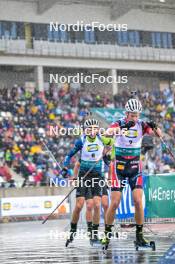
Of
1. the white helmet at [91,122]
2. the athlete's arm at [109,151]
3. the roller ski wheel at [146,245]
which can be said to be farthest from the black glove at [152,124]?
the athlete's arm at [109,151]

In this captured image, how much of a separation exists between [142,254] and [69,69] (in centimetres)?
3595

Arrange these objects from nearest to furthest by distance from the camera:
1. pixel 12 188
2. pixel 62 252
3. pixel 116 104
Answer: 1. pixel 62 252
2. pixel 12 188
3. pixel 116 104

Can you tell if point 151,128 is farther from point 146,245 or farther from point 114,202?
point 146,245

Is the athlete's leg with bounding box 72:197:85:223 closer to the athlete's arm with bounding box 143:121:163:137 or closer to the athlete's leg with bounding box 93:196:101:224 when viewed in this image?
the athlete's leg with bounding box 93:196:101:224

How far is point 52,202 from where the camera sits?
27250mm

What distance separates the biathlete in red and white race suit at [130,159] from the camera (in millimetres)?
9953

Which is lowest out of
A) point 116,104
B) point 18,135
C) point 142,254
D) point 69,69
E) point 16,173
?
point 142,254

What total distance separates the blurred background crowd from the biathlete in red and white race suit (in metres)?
14.0

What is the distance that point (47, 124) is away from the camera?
33875mm

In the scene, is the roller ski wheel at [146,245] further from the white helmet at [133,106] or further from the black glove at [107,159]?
the black glove at [107,159]

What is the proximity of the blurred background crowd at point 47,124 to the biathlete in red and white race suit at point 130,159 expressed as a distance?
14.0 metres

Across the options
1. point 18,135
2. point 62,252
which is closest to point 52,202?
point 18,135

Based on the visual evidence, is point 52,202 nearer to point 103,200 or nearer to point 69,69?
point 103,200

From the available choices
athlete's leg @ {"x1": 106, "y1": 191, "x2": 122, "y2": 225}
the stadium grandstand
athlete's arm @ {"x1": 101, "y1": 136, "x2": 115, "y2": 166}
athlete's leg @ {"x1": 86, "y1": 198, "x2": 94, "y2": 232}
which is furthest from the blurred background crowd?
athlete's leg @ {"x1": 106, "y1": 191, "x2": 122, "y2": 225}
